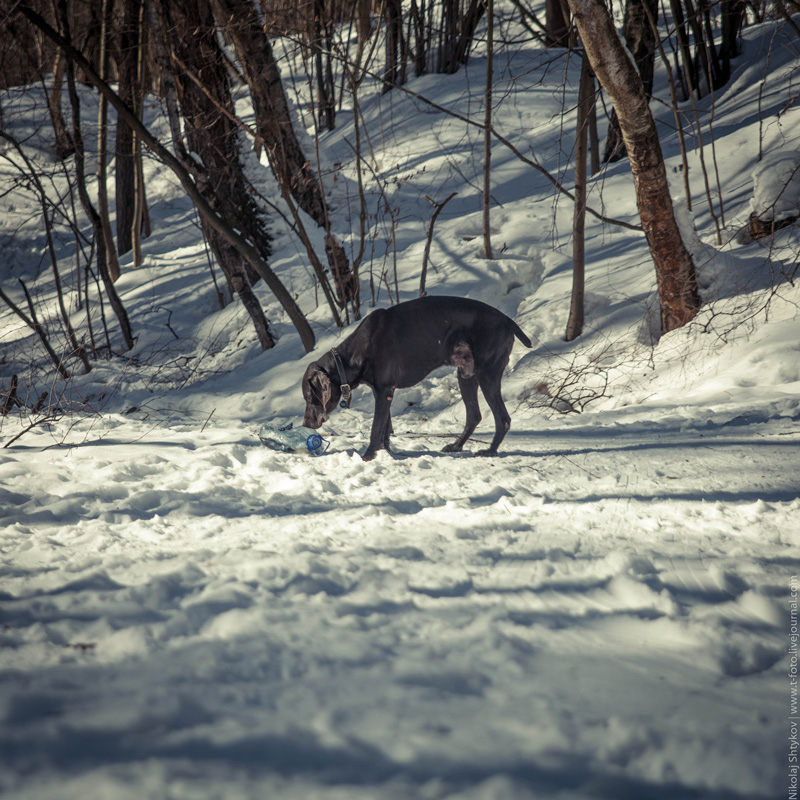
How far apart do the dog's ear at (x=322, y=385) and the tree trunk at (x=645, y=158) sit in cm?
375

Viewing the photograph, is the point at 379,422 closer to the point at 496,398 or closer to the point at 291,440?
the point at 291,440

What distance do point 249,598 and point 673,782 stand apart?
52.9 inches

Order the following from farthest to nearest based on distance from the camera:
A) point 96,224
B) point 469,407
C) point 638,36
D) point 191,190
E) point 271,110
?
point 96,224 → point 638,36 → point 271,110 → point 191,190 → point 469,407

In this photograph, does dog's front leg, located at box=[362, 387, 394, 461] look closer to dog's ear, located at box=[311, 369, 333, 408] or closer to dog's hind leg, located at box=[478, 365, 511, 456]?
dog's ear, located at box=[311, 369, 333, 408]

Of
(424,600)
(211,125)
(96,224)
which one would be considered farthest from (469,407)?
(96,224)

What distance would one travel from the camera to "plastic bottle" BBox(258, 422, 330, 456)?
4098mm

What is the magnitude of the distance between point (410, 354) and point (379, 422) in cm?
54

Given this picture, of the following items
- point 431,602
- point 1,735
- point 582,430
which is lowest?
point 582,430

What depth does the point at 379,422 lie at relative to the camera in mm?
4133

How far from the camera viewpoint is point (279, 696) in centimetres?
151

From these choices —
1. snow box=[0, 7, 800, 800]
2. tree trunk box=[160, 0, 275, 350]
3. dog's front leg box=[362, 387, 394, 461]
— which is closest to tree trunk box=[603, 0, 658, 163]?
snow box=[0, 7, 800, 800]

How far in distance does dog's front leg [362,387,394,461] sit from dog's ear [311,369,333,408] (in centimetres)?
36

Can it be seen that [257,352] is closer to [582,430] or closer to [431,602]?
[582,430]

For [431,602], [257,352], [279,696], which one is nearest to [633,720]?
[431,602]
